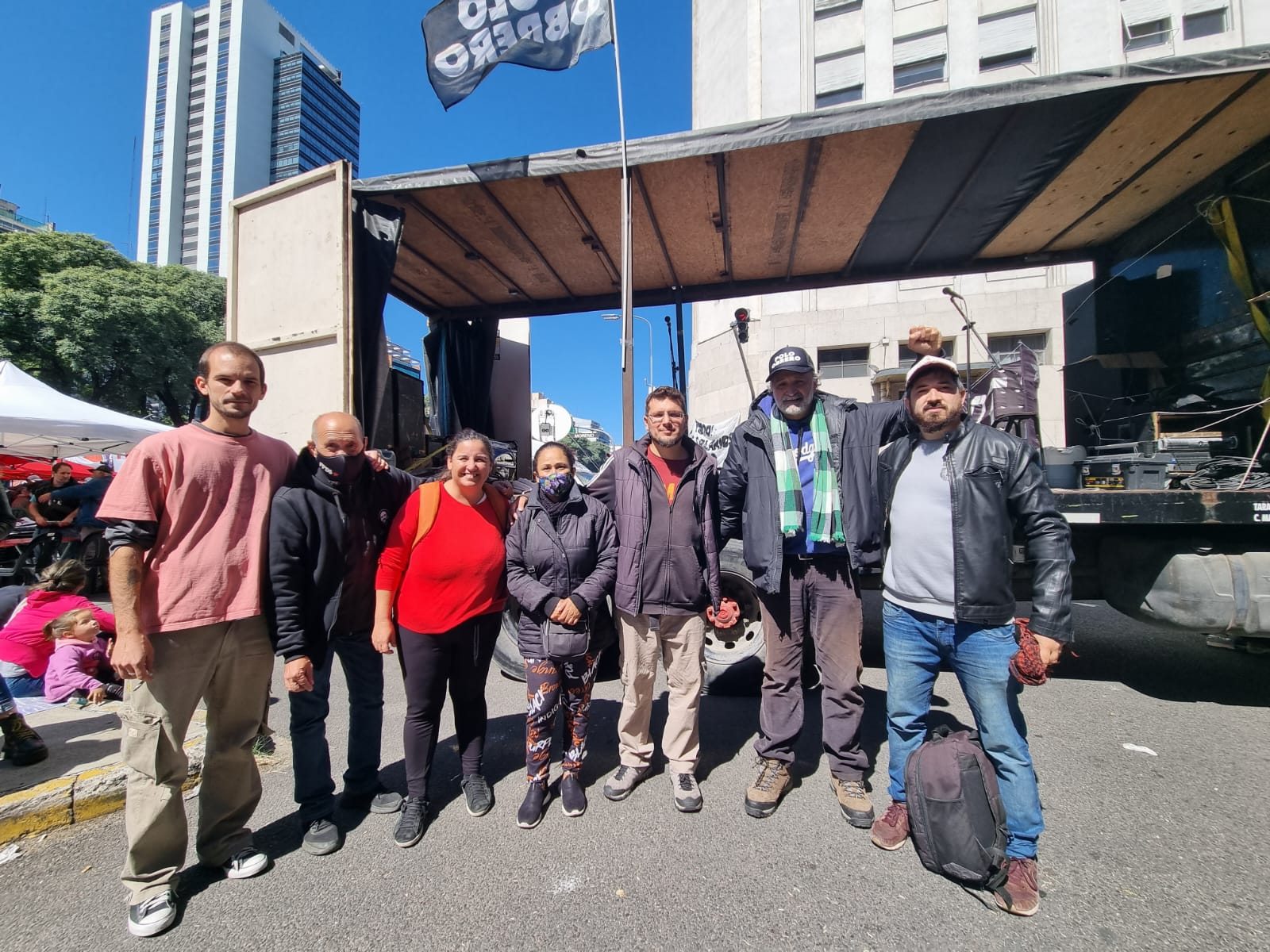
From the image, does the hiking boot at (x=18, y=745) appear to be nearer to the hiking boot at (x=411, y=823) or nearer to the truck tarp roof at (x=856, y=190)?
the hiking boot at (x=411, y=823)

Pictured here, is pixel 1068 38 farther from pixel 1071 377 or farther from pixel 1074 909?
pixel 1074 909

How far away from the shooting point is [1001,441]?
7.14 ft

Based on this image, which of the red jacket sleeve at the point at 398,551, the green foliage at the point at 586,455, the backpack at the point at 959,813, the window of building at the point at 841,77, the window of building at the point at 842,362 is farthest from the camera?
the window of building at the point at 841,77

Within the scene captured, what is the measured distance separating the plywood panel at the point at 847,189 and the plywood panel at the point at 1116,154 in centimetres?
134

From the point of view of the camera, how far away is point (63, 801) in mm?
2559

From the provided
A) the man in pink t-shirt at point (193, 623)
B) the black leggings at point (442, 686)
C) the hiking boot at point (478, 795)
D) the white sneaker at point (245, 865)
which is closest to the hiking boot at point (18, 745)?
the man in pink t-shirt at point (193, 623)

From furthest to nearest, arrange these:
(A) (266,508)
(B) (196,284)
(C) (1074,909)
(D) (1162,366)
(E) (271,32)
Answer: (E) (271,32), (B) (196,284), (D) (1162,366), (A) (266,508), (C) (1074,909)

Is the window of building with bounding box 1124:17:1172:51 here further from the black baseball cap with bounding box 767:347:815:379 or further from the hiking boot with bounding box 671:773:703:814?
the hiking boot with bounding box 671:773:703:814

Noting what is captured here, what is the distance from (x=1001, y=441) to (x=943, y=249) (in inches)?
178

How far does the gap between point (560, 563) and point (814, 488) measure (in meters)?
1.20

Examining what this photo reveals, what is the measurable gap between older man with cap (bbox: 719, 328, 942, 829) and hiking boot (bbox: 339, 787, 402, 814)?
1.58 metres

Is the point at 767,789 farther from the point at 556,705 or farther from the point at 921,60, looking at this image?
the point at 921,60

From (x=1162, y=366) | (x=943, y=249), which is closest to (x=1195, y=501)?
(x=1162, y=366)

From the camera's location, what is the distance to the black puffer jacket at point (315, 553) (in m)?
2.18
